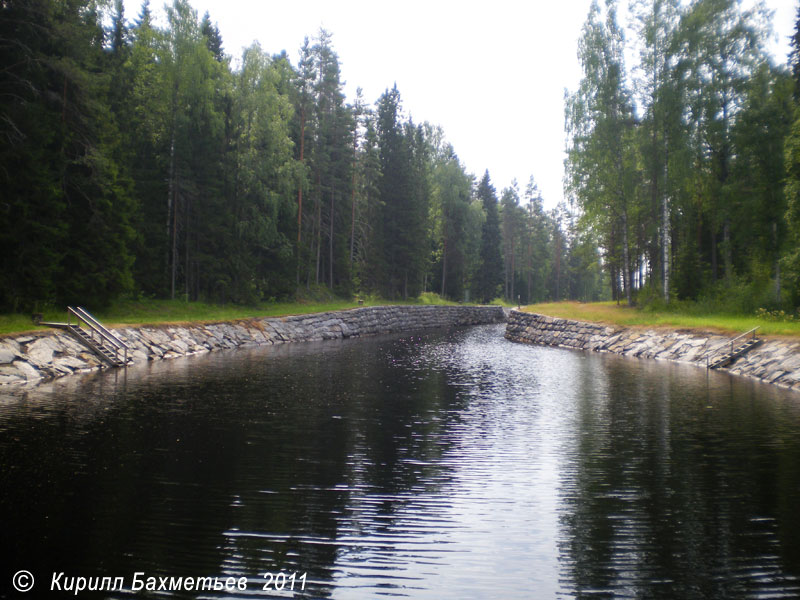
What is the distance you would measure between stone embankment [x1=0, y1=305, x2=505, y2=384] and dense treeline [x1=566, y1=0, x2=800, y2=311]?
1660 centimetres

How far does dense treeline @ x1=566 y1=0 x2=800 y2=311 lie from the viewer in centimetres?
2641

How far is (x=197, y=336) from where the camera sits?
24.9m

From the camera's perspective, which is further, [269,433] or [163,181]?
[163,181]

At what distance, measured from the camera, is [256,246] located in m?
37.1

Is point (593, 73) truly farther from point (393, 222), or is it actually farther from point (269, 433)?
point (269, 433)

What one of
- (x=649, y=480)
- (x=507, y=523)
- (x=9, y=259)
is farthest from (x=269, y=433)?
(x=9, y=259)

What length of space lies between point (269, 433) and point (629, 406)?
8024 millimetres

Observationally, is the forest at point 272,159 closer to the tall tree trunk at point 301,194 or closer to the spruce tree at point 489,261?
the tall tree trunk at point 301,194

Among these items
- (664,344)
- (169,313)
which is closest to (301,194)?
(169,313)

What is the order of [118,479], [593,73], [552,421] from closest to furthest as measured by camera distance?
[118,479]
[552,421]
[593,73]
